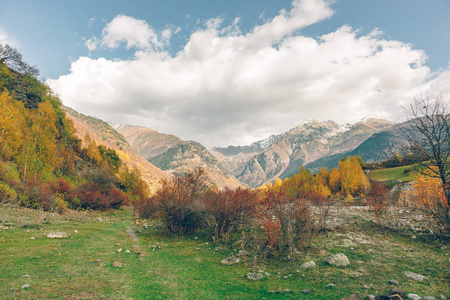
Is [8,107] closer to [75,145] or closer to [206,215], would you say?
[206,215]

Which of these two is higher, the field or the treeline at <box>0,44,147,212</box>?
the treeline at <box>0,44,147,212</box>

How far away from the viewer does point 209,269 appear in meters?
8.78

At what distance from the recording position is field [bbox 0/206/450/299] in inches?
246

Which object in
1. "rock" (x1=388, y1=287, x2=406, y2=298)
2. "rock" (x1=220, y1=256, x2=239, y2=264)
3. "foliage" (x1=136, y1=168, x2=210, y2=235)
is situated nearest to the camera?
"rock" (x1=388, y1=287, x2=406, y2=298)

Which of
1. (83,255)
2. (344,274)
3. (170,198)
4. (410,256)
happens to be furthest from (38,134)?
(410,256)

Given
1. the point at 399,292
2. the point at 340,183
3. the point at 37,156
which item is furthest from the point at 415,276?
the point at 340,183

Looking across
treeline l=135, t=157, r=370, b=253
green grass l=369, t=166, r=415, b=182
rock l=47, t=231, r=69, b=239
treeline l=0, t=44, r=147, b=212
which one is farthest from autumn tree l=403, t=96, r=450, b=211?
green grass l=369, t=166, r=415, b=182

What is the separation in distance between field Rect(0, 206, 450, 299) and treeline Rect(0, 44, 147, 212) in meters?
10.4

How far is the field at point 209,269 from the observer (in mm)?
6242

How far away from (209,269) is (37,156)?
32.6m

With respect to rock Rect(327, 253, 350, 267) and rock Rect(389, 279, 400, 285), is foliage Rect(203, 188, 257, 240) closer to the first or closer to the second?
rock Rect(327, 253, 350, 267)

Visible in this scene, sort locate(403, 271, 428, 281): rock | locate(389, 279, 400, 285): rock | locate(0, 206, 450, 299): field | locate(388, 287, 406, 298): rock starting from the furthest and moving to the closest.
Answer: locate(403, 271, 428, 281): rock
locate(389, 279, 400, 285): rock
locate(0, 206, 450, 299): field
locate(388, 287, 406, 298): rock

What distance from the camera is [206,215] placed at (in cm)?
1385

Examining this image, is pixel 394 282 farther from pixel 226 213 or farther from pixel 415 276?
pixel 226 213
